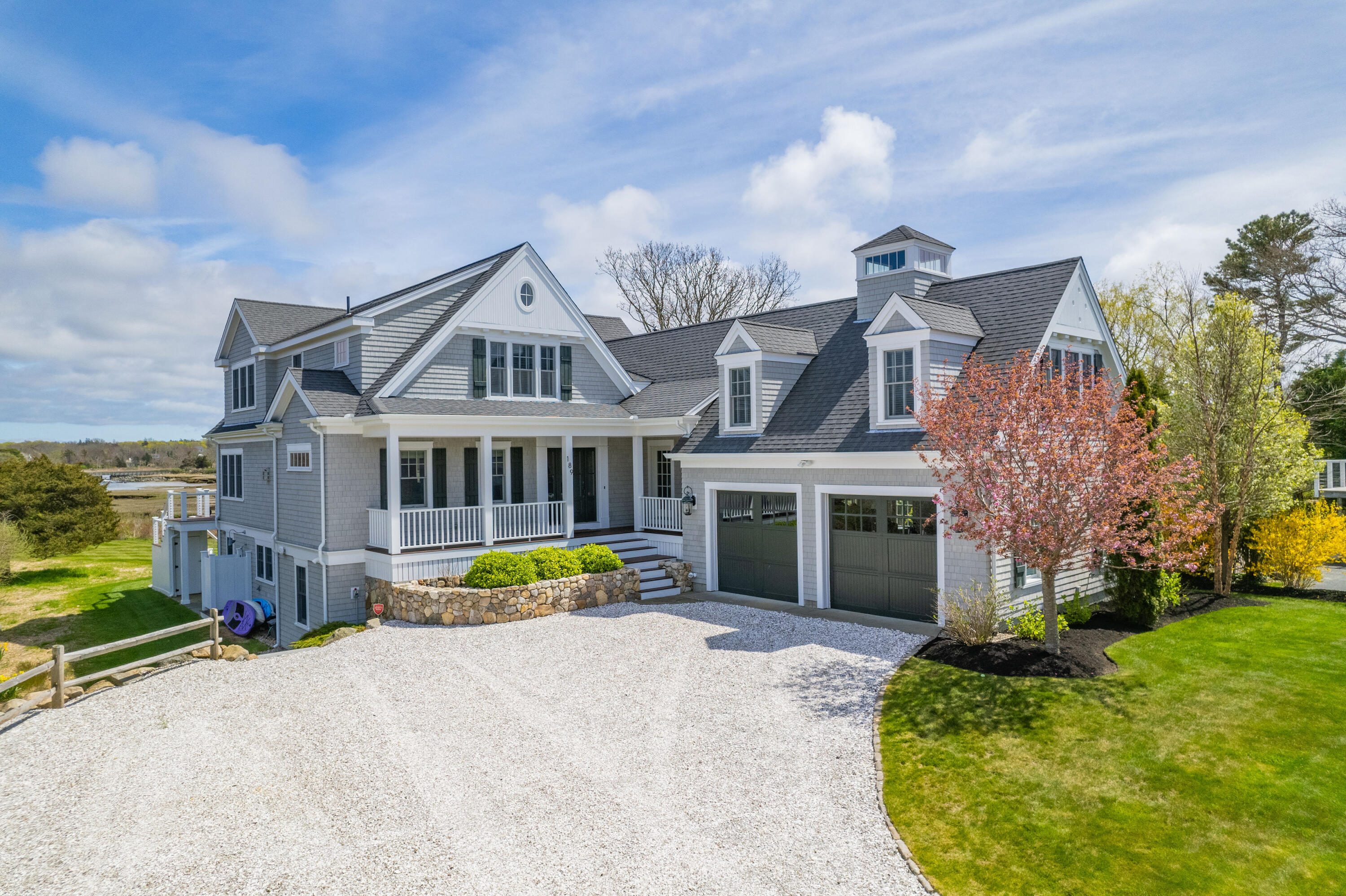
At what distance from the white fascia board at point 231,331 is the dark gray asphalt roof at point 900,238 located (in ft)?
58.9

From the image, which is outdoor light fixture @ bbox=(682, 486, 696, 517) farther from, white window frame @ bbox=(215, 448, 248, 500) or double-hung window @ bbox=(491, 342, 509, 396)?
white window frame @ bbox=(215, 448, 248, 500)

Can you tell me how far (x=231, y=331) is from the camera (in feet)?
80.9

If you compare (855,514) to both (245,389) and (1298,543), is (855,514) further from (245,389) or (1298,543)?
(245,389)

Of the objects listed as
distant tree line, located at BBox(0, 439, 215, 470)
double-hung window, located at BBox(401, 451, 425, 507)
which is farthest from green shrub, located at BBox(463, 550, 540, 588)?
distant tree line, located at BBox(0, 439, 215, 470)

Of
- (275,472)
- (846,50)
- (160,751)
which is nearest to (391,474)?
(275,472)

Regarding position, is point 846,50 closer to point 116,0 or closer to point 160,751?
point 116,0

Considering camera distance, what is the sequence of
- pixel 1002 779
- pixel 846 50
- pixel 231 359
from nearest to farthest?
pixel 1002 779 → pixel 846 50 → pixel 231 359

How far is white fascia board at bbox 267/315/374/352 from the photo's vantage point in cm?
1848

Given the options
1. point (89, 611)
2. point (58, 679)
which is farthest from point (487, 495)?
point (89, 611)

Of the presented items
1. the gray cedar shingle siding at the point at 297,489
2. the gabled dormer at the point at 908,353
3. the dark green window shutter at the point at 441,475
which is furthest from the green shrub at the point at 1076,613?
the gray cedar shingle siding at the point at 297,489

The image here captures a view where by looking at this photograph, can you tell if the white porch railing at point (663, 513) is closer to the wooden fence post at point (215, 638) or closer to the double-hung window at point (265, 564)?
the wooden fence post at point (215, 638)

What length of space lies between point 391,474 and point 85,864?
10610 millimetres

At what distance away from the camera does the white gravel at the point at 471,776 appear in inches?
255

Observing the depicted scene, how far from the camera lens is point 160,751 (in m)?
9.12
